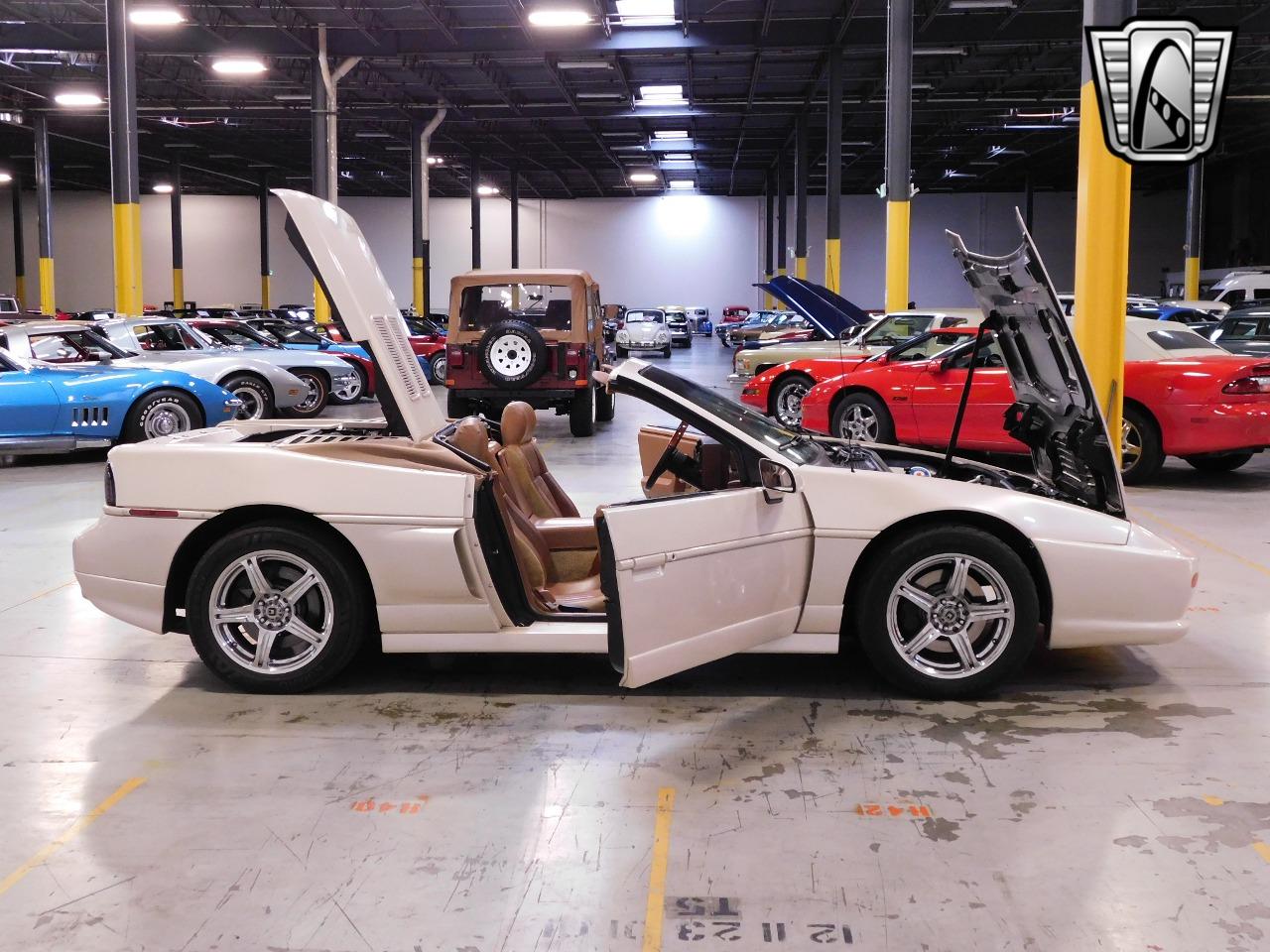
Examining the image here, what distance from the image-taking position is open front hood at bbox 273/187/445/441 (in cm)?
446

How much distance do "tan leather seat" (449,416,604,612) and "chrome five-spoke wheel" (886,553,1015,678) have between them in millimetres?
1143

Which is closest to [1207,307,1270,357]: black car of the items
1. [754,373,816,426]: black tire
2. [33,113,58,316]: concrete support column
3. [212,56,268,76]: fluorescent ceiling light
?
[754,373,816,426]: black tire

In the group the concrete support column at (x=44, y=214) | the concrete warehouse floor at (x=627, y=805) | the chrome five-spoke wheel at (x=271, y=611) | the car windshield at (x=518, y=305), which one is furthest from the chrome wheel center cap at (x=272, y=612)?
the concrete support column at (x=44, y=214)

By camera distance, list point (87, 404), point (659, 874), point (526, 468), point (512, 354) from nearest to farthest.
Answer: point (659, 874) < point (526, 468) < point (87, 404) < point (512, 354)

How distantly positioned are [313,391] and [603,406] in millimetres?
3953

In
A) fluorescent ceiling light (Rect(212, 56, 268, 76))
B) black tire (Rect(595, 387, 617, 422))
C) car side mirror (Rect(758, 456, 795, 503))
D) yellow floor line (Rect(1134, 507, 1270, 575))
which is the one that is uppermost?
fluorescent ceiling light (Rect(212, 56, 268, 76))

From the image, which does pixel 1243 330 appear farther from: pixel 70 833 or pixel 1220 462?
pixel 70 833

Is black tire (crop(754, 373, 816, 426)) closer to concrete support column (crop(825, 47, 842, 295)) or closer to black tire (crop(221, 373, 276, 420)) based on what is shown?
black tire (crop(221, 373, 276, 420))

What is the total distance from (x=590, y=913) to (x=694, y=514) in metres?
1.54

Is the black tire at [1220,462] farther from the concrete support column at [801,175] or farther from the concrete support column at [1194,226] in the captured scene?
the concrete support column at [801,175]

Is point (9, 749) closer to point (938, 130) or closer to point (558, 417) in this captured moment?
point (558, 417)

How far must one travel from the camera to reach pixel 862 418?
11492 mm

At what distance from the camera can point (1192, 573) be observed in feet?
14.4

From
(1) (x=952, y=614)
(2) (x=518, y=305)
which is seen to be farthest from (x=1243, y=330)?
(1) (x=952, y=614)
